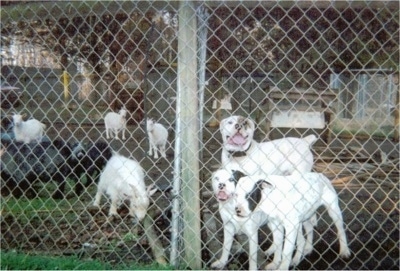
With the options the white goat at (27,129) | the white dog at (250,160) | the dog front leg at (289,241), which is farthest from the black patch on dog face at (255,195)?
the white goat at (27,129)

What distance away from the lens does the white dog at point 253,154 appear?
3.44m

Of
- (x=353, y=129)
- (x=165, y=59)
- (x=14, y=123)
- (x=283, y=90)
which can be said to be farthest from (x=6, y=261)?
(x=353, y=129)

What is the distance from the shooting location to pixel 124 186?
3.86 metres

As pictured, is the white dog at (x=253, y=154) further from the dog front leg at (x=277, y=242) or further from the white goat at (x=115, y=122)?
the white goat at (x=115, y=122)

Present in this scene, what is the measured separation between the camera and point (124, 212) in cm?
404

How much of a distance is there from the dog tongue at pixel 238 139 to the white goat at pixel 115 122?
5.69 feet

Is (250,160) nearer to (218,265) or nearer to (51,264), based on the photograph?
(218,265)

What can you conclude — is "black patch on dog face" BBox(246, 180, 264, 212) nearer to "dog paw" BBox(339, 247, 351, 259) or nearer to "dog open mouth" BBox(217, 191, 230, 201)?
"dog open mouth" BBox(217, 191, 230, 201)

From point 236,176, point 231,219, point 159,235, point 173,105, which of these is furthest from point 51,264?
point 173,105

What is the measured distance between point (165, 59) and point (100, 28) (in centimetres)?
70

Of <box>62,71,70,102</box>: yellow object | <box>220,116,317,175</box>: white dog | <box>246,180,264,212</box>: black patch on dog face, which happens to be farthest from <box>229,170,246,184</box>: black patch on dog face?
<box>62,71,70,102</box>: yellow object

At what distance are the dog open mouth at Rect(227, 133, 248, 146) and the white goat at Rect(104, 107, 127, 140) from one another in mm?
1721

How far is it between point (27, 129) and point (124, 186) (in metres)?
1.86

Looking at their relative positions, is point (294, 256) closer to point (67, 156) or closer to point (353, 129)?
point (67, 156)
